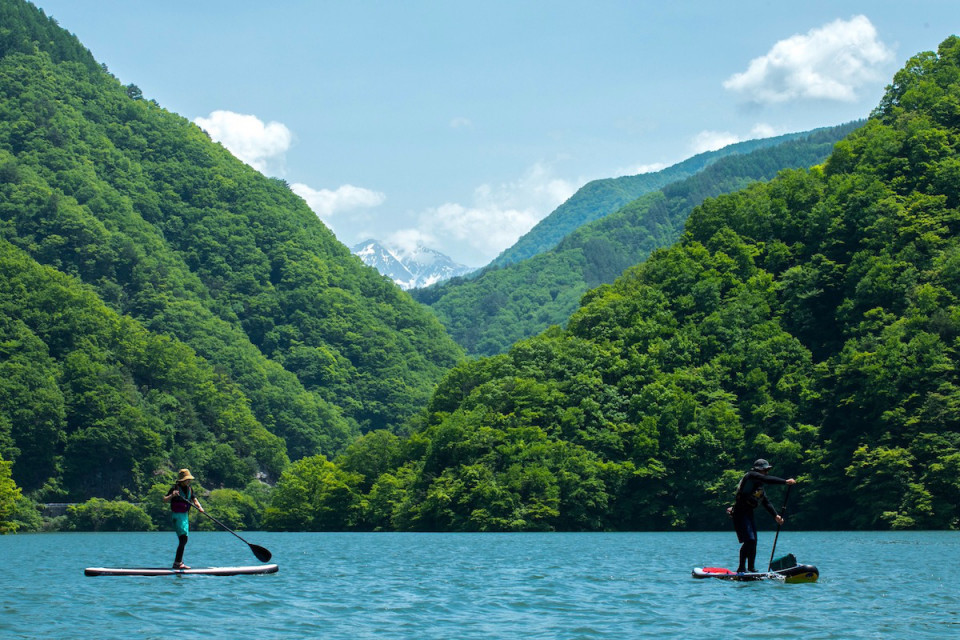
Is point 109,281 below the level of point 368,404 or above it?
above

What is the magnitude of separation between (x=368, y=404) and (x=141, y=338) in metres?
58.5

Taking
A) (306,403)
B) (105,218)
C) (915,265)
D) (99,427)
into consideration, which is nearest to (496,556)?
(915,265)

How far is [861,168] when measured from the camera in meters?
105

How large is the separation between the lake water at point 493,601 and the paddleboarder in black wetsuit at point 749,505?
1028 millimetres

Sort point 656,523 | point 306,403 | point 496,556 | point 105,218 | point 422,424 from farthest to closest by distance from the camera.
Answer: point 105,218 → point 306,403 → point 422,424 → point 656,523 → point 496,556

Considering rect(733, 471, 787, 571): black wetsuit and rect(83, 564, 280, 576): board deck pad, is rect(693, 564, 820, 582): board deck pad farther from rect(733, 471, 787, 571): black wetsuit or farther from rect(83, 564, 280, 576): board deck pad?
rect(83, 564, 280, 576): board deck pad

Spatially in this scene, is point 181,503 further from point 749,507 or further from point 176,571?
point 749,507

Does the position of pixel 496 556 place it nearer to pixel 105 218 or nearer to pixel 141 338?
pixel 141 338

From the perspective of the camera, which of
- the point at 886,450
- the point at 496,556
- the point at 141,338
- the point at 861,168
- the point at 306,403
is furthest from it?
the point at 306,403

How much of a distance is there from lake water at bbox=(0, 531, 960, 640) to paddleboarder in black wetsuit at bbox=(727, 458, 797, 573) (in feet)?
3.37

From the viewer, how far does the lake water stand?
23.6 meters

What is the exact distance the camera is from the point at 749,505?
3206 cm

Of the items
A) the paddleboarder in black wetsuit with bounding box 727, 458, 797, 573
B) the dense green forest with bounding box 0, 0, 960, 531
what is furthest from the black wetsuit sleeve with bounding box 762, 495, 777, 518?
the dense green forest with bounding box 0, 0, 960, 531

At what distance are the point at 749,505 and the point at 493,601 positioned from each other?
26.1ft
